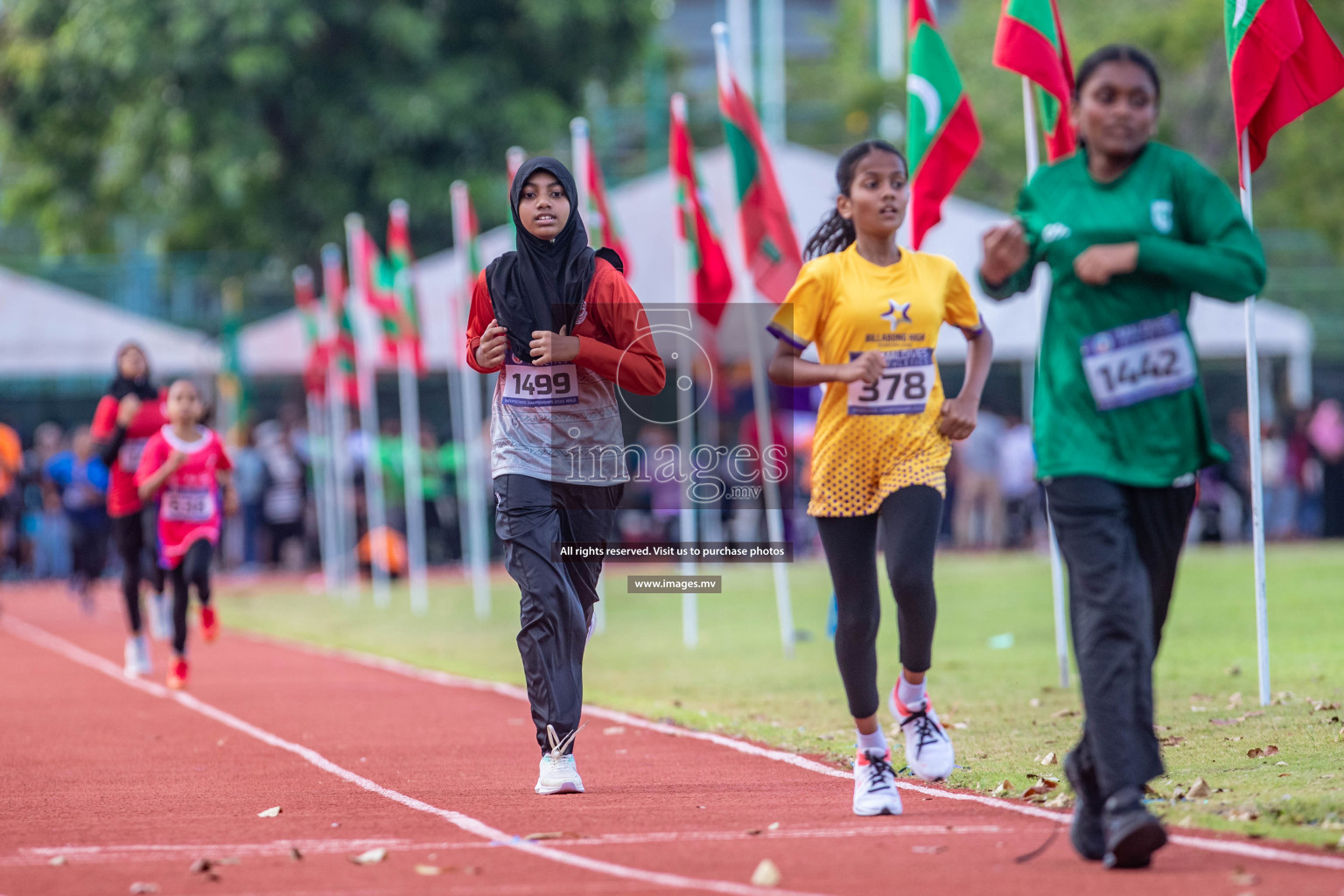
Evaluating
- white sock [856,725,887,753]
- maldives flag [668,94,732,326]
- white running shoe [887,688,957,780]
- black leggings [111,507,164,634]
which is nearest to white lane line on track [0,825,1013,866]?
white sock [856,725,887,753]

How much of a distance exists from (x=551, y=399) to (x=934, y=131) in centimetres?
462

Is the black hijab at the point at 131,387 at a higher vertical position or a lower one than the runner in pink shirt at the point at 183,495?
higher

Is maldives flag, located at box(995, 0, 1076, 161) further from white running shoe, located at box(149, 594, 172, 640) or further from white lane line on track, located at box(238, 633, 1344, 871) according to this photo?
white running shoe, located at box(149, 594, 172, 640)

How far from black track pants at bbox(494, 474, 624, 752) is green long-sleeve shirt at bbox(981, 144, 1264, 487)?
2505 mm

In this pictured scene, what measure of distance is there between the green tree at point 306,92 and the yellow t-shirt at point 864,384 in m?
27.3

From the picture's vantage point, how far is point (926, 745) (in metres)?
7.15

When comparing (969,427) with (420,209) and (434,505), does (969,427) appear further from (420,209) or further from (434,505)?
(420,209)

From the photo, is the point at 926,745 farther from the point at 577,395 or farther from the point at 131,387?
the point at 131,387

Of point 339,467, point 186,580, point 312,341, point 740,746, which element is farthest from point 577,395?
point 312,341

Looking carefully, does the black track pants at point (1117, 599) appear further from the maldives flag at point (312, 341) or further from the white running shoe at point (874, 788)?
the maldives flag at point (312, 341)

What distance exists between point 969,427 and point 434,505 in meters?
22.6

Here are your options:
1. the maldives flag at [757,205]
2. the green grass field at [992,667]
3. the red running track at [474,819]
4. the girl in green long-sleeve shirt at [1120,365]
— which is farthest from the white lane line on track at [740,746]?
the maldives flag at [757,205]

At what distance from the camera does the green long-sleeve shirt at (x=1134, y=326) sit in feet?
18.1

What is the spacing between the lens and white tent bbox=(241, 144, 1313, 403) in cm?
2503
